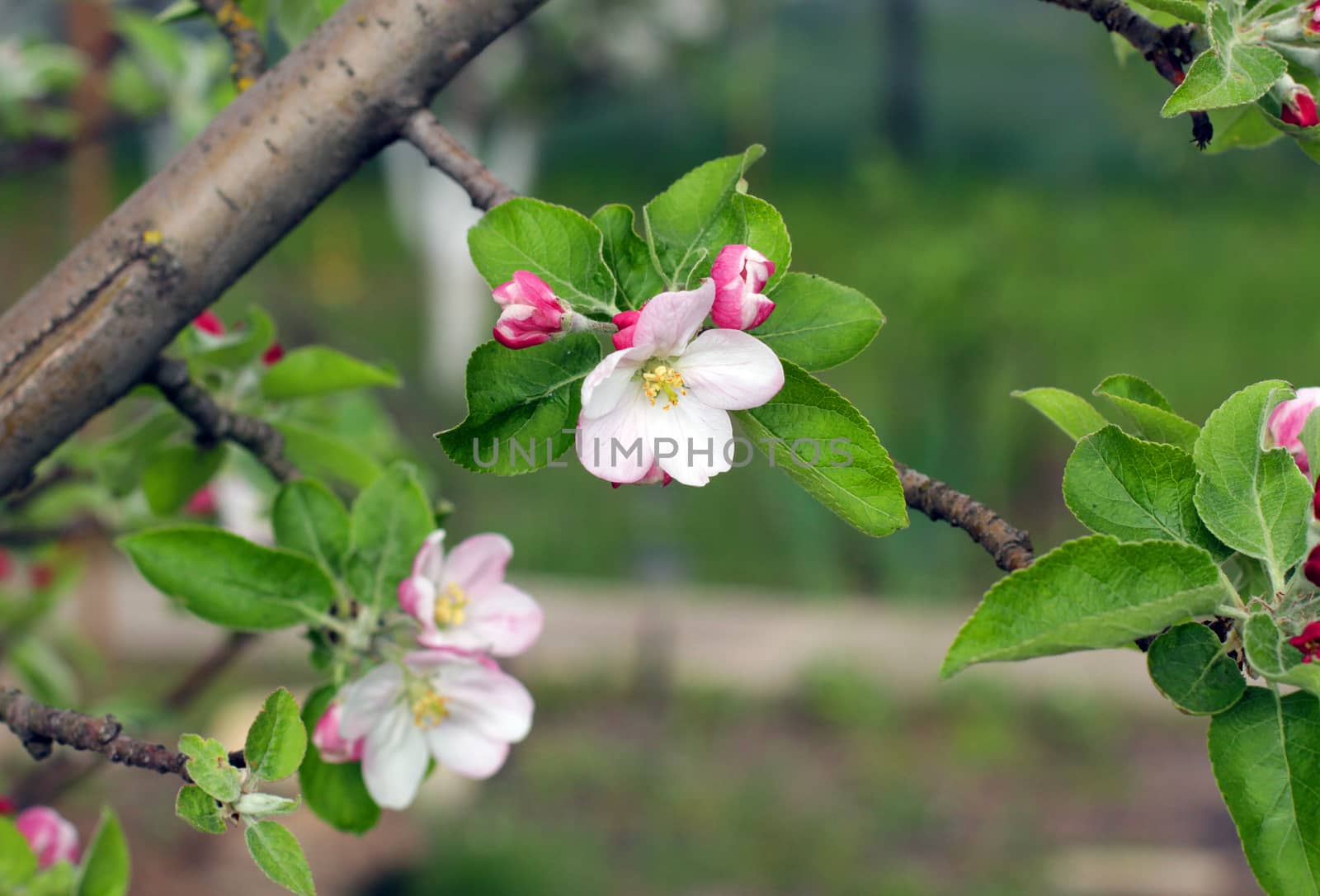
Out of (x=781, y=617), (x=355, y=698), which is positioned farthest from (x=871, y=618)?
(x=355, y=698)

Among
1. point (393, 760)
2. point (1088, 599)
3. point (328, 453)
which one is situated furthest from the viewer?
point (328, 453)

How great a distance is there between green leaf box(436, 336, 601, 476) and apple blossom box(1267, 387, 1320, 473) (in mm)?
391

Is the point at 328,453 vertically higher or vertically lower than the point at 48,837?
higher

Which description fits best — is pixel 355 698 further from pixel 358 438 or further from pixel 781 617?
pixel 781 617

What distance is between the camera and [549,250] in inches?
26.8

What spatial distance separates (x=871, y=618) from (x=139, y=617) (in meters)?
2.71

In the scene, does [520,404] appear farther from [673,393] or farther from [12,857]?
[12,857]

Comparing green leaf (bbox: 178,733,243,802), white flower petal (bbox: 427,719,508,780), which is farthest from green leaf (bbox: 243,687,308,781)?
white flower petal (bbox: 427,719,508,780)

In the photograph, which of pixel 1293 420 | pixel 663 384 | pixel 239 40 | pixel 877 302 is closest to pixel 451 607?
pixel 663 384

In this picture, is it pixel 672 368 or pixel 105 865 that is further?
pixel 105 865

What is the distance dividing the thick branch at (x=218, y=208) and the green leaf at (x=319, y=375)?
253mm

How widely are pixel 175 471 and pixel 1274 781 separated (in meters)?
0.89

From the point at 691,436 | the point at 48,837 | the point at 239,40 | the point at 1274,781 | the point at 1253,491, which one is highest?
the point at 239,40

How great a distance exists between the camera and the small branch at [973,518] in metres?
0.69
